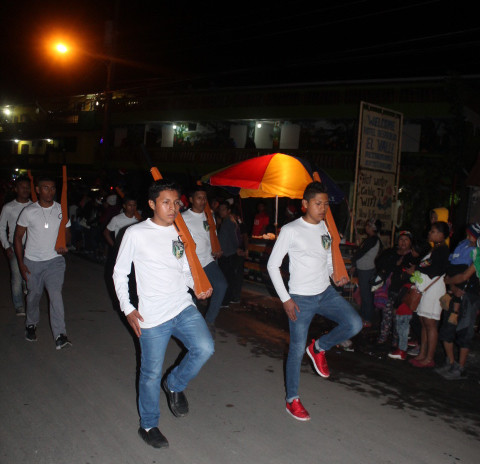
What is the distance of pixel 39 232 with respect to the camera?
19.9 feet

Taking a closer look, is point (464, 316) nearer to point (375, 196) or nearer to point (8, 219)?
point (375, 196)

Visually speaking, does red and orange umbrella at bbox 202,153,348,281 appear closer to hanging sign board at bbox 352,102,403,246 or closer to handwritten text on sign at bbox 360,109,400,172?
hanging sign board at bbox 352,102,403,246

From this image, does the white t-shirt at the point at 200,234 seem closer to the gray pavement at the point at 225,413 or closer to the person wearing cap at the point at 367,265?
the gray pavement at the point at 225,413

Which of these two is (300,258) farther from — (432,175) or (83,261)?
(432,175)

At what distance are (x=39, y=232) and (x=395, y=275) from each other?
4.70m

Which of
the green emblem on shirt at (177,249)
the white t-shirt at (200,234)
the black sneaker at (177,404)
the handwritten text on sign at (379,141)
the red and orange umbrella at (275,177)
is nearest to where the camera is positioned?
the green emblem on shirt at (177,249)

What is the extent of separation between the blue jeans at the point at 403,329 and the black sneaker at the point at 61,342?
4.25 m

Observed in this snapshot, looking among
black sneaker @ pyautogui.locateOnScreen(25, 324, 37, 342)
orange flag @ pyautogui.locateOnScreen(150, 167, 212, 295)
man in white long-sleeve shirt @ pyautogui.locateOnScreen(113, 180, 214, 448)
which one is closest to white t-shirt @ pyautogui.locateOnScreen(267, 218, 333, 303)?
orange flag @ pyautogui.locateOnScreen(150, 167, 212, 295)

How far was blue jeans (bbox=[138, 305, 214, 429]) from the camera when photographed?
3744mm

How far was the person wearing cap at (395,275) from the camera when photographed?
662 cm

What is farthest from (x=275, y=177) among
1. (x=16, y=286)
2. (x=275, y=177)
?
(x=16, y=286)

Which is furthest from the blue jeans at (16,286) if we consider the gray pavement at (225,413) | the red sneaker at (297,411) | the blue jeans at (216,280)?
the red sneaker at (297,411)

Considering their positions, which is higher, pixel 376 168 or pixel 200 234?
pixel 376 168

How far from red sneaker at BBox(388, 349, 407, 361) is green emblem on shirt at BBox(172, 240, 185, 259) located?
379 centimetres
